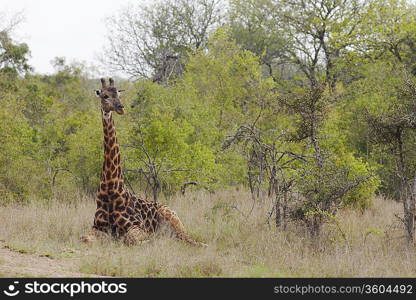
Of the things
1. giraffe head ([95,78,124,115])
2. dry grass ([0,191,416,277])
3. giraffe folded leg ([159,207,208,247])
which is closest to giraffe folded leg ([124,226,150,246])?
dry grass ([0,191,416,277])

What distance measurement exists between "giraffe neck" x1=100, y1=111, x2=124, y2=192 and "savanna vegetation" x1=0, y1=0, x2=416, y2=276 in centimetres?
113

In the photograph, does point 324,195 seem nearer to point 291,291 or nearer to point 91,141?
point 291,291

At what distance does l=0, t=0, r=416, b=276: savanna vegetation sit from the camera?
818 centimetres

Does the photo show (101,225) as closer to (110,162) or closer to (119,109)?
(110,162)

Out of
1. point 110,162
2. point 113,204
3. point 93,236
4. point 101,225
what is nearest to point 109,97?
point 110,162

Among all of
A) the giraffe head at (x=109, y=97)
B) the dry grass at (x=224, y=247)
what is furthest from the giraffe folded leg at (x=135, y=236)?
the giraffe head at (x=109, y=97)

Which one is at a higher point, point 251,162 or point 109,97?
point 109,97

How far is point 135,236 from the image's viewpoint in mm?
8617

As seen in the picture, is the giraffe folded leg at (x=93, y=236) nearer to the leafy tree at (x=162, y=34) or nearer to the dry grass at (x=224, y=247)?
the dry grass at (x=224, y=247)

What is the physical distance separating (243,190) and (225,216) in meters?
4.49

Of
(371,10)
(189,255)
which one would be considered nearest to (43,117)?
(189,255)

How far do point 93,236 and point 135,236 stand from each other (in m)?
0.68

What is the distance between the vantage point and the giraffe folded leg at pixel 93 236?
853 cm

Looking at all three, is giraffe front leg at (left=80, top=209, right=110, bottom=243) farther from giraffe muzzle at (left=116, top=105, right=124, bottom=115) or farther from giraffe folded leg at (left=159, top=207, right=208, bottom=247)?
giraffe muzzle at (left=116, top=105, right=124, bottom=115)
